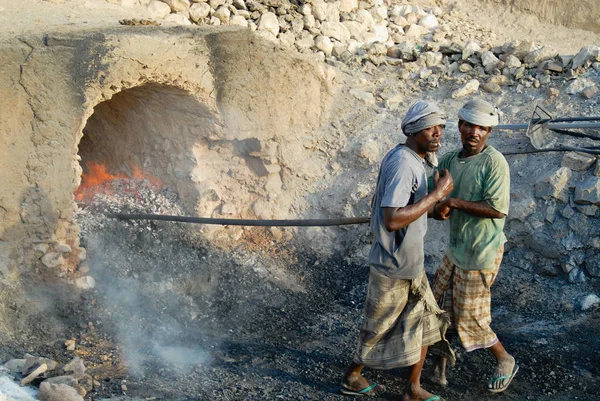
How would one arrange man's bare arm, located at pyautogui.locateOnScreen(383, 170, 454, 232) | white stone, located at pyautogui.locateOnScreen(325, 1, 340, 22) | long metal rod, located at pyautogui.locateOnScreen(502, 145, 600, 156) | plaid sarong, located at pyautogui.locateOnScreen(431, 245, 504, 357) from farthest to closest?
white stone, located at pyautogui.locateOnScreen(325, 1, 340, 22) → long metal rod, located at pyautogui.locateOnScreen(502, 145, 600, 156) → plaid sarong, located at pyautogui.locateOnScreen(431, 245, 504, 357) → man's bare arm, located at pyautogui.locateOnScreen(383, 170, 454, 232)

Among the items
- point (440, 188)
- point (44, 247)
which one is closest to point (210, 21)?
point (44, 247)

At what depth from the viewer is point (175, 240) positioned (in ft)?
19.0

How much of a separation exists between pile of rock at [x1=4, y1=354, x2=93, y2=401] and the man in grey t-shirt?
5.13ft

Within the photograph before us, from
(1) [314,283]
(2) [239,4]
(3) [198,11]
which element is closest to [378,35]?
(2) [239,4]

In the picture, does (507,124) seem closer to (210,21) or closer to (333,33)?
(333,33)

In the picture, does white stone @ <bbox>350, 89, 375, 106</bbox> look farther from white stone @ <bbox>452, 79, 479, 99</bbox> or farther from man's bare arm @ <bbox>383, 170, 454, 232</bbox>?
man's bare arm @ <bbox>383, 170, 454, 232</bbox>

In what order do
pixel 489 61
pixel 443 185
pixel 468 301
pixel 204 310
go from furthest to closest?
1. pixel 489 61
2. pixel 204 310
3. pixel 468 301
4. pixel 443 185

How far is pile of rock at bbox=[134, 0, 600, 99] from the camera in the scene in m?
6.51

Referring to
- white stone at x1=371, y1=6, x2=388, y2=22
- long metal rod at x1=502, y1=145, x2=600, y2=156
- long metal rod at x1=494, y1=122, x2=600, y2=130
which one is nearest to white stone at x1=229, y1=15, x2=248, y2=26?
white stone at x1=371, y1=6, x2=388, y2=22

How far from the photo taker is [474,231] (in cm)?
393

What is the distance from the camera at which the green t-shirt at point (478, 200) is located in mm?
3818

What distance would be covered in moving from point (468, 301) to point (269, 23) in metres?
4.18

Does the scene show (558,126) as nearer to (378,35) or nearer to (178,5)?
(378,35)

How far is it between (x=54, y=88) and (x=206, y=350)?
86.3 inches
